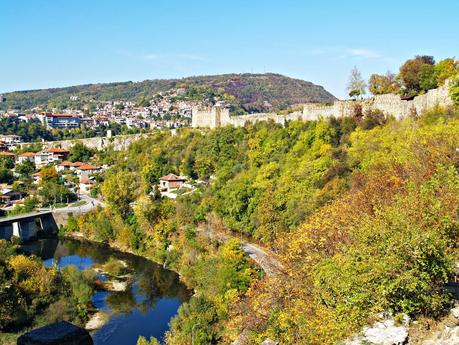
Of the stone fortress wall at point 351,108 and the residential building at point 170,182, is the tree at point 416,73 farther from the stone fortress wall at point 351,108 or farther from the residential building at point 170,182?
the residential building at point 170,182

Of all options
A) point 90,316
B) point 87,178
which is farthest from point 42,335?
point 87,178

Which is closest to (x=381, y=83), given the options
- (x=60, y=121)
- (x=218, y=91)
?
(x=60, y=121)

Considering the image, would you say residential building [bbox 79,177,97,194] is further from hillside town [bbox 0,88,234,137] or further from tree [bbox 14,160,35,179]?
hillside town [bbox 0,88,234,137]

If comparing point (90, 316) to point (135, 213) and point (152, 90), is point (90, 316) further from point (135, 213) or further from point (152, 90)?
point (152, 90)

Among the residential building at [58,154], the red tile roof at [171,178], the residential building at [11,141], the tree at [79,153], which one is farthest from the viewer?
the residential building at [11,141]

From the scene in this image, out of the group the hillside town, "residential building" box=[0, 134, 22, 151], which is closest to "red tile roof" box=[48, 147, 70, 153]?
"residential building" box=[0, 134, 22, 151]

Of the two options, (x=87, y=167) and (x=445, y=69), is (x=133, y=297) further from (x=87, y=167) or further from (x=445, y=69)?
(x=87, y=167)

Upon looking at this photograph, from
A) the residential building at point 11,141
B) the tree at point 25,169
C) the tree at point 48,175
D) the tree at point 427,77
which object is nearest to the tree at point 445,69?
the tree at point 427,77
